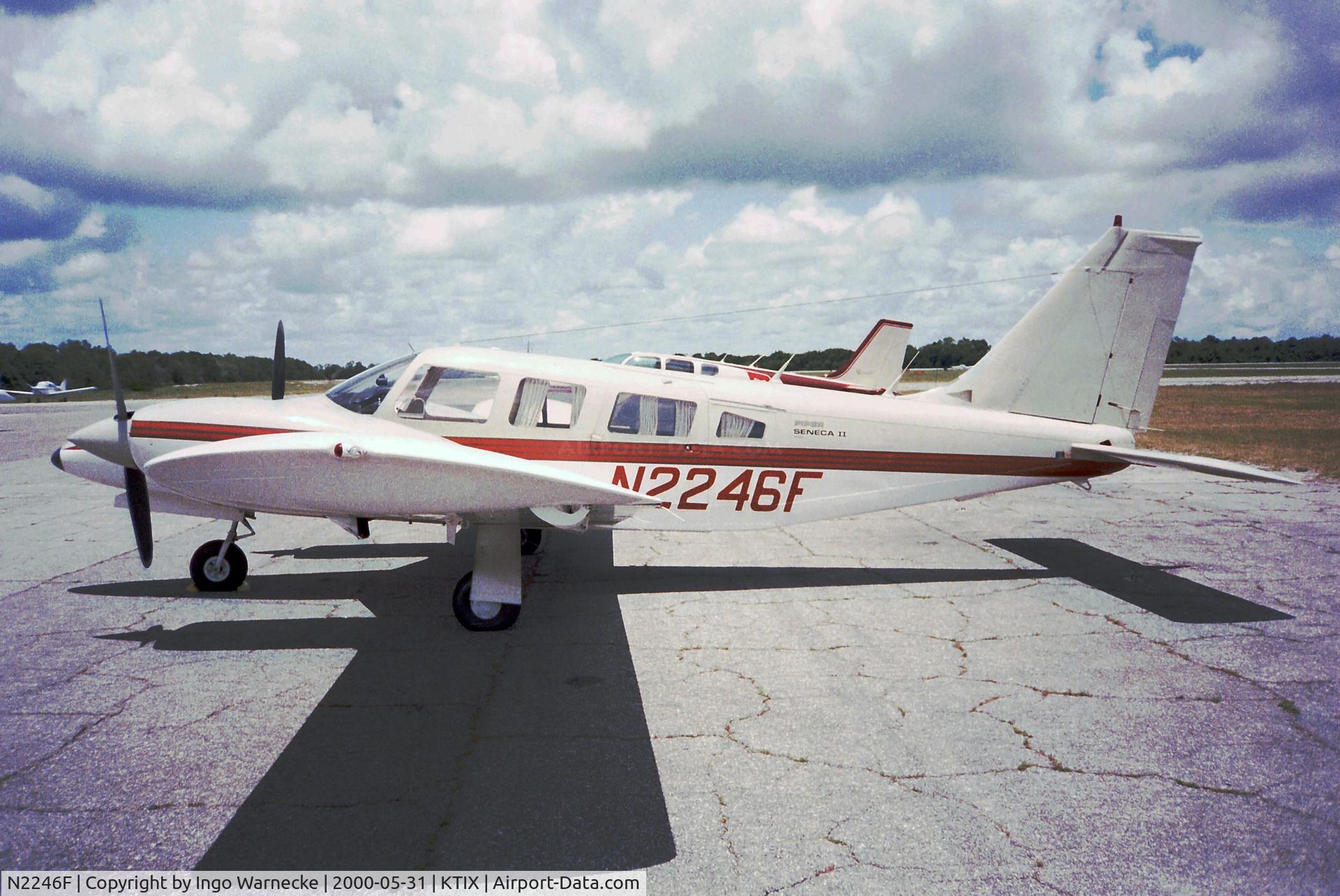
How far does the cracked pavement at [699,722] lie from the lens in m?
3.53

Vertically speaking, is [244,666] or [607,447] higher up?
[607,447]

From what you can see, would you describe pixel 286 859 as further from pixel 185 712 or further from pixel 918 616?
pixel 918 616

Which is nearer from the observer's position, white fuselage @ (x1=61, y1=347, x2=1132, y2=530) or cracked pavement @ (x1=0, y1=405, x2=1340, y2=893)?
cracked pavement @ (x1=0, y1=405, x2=1340, y2=893)

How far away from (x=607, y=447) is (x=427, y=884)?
438 centimetres

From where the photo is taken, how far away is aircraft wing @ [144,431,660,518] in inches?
204

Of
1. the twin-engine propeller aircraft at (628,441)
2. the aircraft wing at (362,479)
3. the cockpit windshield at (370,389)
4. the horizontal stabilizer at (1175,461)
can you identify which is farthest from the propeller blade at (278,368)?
the horizontal stabilizer at (1175,461)

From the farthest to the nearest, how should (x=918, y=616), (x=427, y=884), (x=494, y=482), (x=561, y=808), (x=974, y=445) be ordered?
1. (x=974, y=445)
2. (x=918, y=616)
3. (x=494, y=482)
4. (x=561, y=808)
5. (x=427, y=884)

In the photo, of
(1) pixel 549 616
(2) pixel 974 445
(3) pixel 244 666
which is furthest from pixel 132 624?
(2) pixel 974 445

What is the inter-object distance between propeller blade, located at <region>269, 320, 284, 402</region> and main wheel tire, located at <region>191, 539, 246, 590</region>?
166 centimetres

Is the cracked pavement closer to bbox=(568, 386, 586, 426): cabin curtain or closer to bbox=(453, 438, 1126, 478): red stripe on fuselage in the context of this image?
bbox=(453, 438, 1126, 478): red stripe on fuselage

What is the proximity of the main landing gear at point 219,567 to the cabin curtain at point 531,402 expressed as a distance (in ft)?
9.98

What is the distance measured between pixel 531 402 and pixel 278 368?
10.8 ft

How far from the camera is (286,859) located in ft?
11.2

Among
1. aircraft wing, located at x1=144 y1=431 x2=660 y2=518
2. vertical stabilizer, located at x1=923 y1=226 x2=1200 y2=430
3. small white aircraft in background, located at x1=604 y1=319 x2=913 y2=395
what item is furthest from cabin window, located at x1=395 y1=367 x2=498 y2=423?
small white aircraft in background, located at x1=604 y1=319 x2=913 y2=395
